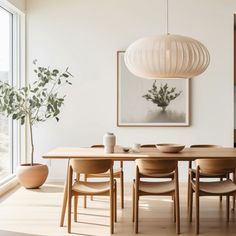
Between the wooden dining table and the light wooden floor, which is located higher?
the wooden dining table

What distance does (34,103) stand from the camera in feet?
19.5

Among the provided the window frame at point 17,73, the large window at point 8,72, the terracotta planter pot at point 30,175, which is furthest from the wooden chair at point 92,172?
the window frame at point 17,73

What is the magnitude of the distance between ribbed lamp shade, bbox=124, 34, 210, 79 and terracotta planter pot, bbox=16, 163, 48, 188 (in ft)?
8.15

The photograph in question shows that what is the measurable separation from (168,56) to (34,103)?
8.42ft

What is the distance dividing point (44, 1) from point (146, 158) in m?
3.49

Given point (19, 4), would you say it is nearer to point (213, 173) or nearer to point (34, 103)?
point (34, 103)

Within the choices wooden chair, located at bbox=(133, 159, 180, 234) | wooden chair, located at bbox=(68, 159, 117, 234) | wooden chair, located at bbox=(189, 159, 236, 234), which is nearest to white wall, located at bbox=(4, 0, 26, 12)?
wooden chair, located at bbox=(68, 159, 117, 234)

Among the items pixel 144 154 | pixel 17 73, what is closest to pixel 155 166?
pixel 144 154

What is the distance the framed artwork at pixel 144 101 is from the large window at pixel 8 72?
1.67 metres

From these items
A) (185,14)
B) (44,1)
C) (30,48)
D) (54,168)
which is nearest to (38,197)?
(54,168)

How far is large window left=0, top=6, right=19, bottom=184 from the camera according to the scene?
20.0 feet

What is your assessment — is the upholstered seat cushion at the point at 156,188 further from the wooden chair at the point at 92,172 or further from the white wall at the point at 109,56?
the white wall at the point at 109,56

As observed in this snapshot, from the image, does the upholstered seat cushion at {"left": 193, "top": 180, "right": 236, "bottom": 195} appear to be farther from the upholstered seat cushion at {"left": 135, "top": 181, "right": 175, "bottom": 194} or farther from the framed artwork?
the framed artwork

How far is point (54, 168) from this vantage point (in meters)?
6.62
